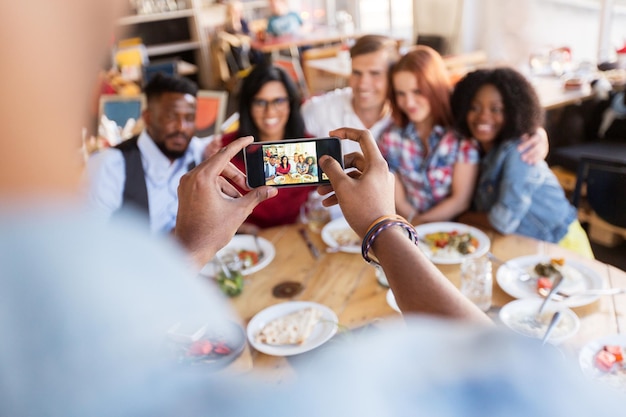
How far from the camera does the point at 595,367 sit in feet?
3.48

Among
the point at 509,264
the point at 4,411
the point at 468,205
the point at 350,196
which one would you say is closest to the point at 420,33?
the point at 468,205

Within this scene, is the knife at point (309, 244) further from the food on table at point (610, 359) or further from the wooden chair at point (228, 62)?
the wooden chair at point (228, 62)

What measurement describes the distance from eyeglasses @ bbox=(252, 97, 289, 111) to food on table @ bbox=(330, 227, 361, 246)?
55 centimetres

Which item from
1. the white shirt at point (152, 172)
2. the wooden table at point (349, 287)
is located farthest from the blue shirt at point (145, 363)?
the white shirt at point (152, 172)

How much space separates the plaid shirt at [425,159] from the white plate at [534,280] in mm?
572

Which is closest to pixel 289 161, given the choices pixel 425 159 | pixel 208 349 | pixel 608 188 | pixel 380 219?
pixel 380 219

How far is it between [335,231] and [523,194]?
2.05 ft

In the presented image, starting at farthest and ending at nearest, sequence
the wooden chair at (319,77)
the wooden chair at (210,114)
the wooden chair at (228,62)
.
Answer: the wooden chair at (228,62) < the wooden chair at (319,77) < the wooden chair at (210,114)

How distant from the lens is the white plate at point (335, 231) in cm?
161

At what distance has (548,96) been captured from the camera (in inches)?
125

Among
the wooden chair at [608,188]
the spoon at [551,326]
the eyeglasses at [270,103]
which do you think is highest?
the eyeglasses at [270,103]

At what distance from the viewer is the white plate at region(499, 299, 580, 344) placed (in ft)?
3.76

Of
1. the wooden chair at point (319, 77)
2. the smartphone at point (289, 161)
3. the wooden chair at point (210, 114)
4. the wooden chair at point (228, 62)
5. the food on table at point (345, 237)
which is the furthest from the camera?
the wooden chair at point (228, 62)

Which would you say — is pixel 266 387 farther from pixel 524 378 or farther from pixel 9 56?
pixel 9 56
